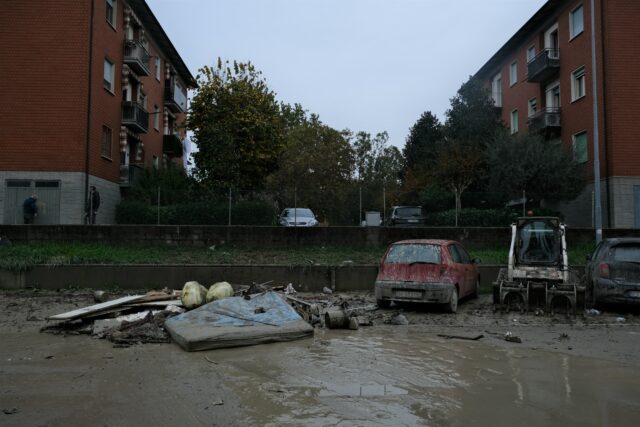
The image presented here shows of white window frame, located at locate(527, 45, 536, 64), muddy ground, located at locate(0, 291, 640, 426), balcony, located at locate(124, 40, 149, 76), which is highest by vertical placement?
white window frame, located at locate(527, 45, 536, 64)

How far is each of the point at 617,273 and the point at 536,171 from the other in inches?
492

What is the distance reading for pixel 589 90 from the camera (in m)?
26.3

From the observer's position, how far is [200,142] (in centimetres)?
2897

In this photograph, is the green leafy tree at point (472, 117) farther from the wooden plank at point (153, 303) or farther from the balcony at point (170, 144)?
the wooden plank at point (153, 303)

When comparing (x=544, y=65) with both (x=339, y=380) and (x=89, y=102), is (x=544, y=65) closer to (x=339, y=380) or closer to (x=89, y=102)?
(x=89, y=102)

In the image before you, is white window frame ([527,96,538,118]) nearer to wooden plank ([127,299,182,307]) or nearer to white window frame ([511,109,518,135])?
white window frame ([511,109,518,135])

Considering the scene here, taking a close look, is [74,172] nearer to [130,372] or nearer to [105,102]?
[105,102]

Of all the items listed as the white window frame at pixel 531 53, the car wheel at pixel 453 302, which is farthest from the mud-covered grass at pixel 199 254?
the white window frame at pixel 531 53

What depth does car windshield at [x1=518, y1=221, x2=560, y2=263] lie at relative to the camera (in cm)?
1222

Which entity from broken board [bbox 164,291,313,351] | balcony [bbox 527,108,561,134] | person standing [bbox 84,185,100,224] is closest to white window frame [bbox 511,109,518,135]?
balcony [bbox 527,108,561,134]

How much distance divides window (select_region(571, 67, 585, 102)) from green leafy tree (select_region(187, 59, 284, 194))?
1655 cm

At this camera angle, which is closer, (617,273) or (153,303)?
(153,303)

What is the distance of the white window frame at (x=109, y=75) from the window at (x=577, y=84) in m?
24.4

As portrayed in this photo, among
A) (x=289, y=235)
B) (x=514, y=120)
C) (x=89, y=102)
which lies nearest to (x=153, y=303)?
(x=289, y=235)
